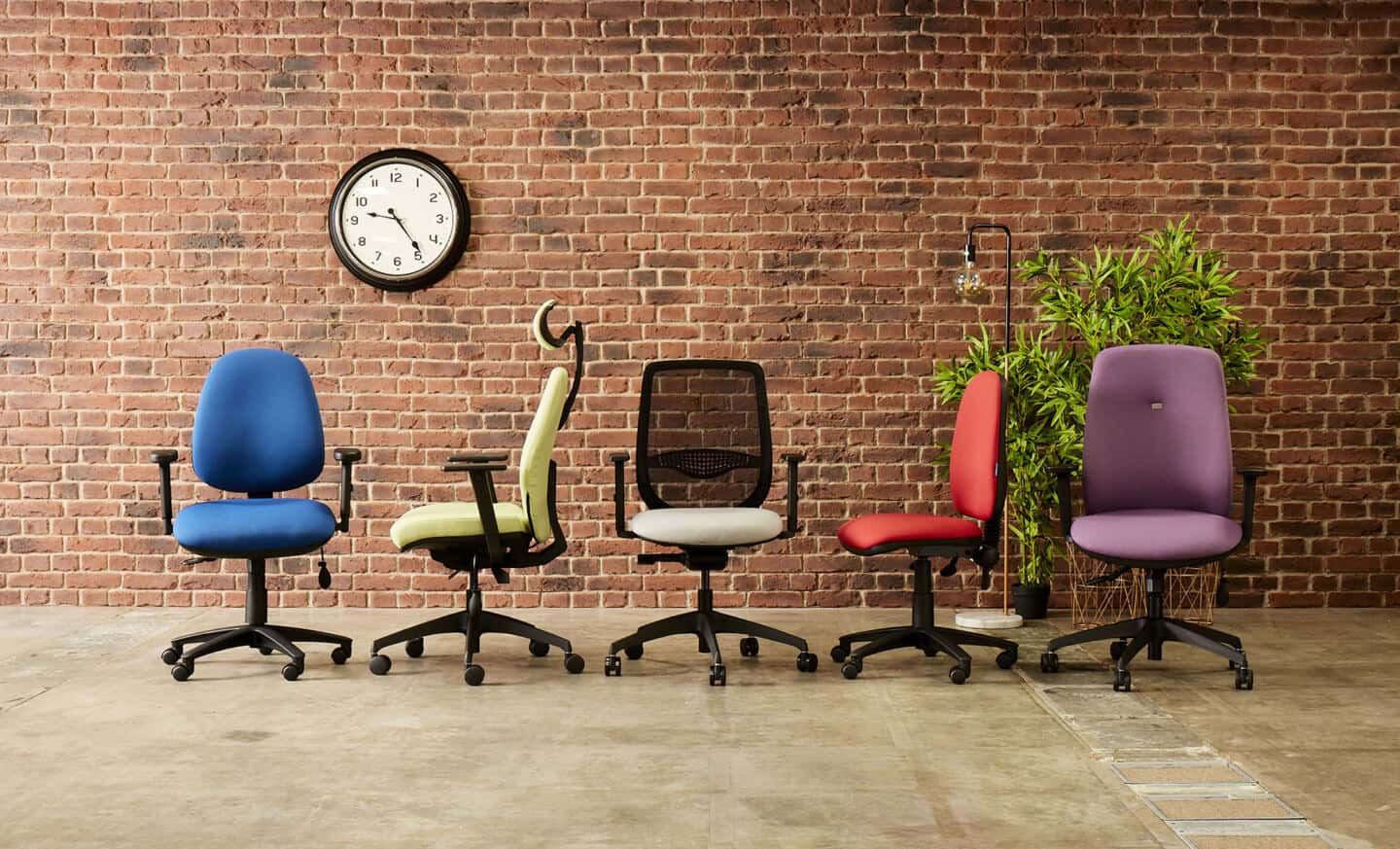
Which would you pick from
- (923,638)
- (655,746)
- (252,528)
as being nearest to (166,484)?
(252,528)

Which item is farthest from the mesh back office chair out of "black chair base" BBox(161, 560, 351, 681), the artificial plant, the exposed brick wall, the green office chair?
"black chair base" BBox(161, 560, 351, 681)

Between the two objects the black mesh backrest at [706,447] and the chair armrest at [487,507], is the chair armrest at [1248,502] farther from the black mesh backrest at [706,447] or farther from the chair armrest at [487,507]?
the chair armrest at [487,507]

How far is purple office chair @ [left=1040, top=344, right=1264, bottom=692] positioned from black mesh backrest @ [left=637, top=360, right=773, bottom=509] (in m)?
1.11

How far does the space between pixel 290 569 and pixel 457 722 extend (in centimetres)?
222

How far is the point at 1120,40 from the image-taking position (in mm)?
5324

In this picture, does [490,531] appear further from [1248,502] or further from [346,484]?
[1248,502]

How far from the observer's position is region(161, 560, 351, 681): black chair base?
163 inches

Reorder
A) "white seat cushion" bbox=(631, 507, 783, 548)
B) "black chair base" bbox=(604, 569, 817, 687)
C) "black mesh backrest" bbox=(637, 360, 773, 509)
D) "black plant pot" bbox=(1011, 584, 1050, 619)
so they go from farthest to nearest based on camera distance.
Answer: "black plant pot" bbox=(1011, 584, 1050, 619) < "black mesh backrest" bbox=(637, 360, 773, 509) < "black chair base" bbox=(604, 569, 817, 687) < "white seat cushion" bbox=(631, 507, 783, 548)

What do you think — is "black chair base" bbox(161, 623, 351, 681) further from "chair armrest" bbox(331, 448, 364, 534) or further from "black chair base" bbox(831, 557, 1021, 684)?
"black chair base" bbox(831, 557, 1021, 684)

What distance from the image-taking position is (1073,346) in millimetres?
4918

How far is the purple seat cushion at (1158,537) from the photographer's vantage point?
394cm

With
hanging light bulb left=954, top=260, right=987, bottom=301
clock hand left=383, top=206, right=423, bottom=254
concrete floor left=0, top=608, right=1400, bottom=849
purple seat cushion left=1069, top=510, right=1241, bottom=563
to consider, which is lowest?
concrete floor left=0, top=608, right=1400, bottom=849

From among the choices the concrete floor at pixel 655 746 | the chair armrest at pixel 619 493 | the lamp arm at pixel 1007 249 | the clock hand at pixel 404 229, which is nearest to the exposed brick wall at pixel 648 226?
the lamp arm at pixel 1007 249

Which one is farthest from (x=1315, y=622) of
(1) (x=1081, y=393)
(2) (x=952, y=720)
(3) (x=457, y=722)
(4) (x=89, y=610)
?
(4) (x=89, y=610)
